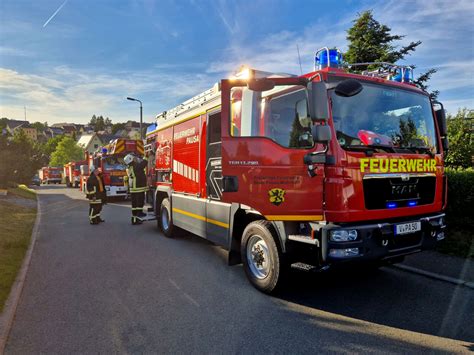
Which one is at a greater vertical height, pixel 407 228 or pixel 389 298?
pixel 407 228

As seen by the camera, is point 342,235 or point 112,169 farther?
point 112,169

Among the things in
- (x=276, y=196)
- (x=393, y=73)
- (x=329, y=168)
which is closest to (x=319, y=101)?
(x=329, y=168)

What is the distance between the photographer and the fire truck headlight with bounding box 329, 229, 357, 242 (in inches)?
144

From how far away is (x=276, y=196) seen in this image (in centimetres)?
418

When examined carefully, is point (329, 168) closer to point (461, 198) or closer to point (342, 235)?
point (342, 235)

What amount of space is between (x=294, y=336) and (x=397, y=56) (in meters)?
13.4

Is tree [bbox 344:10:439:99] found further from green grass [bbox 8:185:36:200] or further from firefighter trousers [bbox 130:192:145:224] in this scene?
green grass [bbox 8:185:36:200]

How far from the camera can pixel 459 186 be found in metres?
6.25

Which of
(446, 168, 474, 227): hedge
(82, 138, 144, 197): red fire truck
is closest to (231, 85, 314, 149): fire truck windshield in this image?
(446, 168, 474, 227): hedge

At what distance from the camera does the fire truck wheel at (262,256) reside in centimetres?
427

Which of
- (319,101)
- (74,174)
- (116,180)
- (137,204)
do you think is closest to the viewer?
(319,101)

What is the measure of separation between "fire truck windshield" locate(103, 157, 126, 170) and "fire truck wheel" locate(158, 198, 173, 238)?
8.98 meters

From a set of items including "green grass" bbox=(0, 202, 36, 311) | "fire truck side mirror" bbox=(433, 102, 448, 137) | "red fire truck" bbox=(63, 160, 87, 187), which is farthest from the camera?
"red fire truck" bbox=(63, 160, 87, 187)

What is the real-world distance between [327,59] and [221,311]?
329 cm
